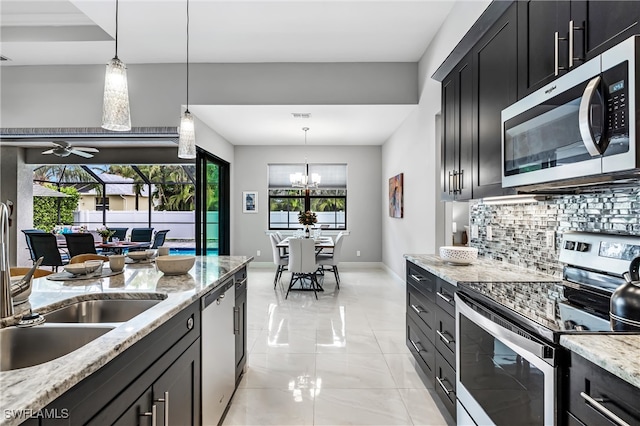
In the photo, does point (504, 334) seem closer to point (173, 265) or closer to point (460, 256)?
point (460, 256)

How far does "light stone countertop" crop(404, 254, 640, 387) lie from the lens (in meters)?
0.87

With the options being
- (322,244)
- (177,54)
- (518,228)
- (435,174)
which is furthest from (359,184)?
(518,228)

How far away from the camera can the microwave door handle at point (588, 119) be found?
3.96ft

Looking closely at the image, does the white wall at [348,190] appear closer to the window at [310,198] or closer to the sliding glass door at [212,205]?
the window at [310,198]

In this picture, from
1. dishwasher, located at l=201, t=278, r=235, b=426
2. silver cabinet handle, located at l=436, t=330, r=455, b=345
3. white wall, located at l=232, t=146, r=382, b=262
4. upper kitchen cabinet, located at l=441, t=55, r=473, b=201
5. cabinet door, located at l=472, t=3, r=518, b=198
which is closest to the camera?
dishwasher, located at l=201, t=278, r=235, b=426

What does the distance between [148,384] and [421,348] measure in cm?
202

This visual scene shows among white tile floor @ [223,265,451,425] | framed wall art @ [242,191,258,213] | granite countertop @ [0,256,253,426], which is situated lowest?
white tile floor @ [223,265,451,425]

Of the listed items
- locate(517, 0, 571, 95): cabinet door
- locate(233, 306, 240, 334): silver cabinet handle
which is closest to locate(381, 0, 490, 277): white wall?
locate(517, 0, 571, 95): cabinet door

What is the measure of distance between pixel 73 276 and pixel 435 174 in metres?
3.50

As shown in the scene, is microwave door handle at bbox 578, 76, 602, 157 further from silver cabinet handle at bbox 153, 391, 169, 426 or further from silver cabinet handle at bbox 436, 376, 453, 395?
silver cabinet handle at bbox 153, 391, 169, 426

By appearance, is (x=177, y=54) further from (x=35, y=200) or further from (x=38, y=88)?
(x=35, y=200)

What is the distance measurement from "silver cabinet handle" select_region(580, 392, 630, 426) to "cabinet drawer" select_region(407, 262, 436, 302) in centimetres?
136

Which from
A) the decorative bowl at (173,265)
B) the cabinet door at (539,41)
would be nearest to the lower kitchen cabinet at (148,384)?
the decorative bowl at (173,265)

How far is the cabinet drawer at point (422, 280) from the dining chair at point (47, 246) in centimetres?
635
